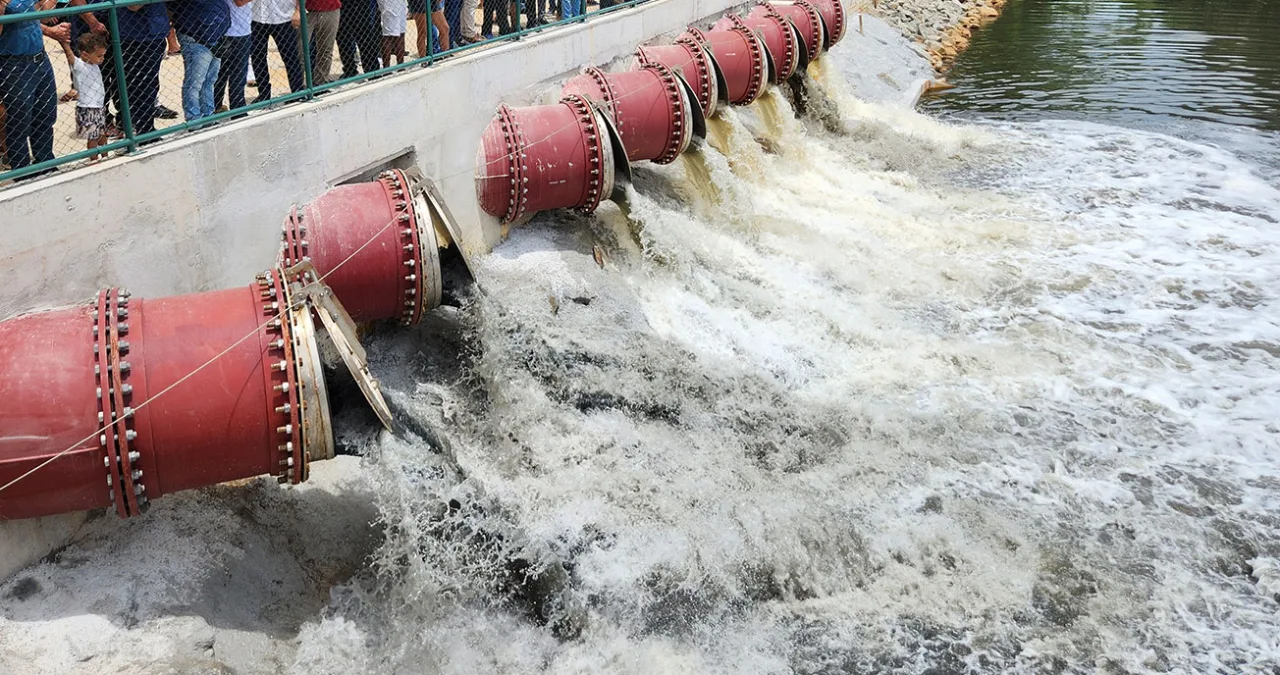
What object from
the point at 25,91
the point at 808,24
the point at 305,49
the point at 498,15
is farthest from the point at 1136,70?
the point at 25,91

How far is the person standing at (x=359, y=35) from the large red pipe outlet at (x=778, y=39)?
754cm

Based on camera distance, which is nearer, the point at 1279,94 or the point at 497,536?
the point at 497,536

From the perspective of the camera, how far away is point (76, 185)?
5367mm

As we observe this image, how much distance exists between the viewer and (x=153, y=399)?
15.4ft

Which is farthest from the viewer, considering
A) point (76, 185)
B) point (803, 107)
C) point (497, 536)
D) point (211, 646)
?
point (803, 107)

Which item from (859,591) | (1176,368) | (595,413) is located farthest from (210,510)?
(1176,368)

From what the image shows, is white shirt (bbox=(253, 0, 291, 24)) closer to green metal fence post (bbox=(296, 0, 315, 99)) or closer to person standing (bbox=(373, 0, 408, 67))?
green metal fence post (bbox=(296, 0, 315, 99))

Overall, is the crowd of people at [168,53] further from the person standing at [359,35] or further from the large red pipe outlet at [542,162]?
the large red pipe outlet at [542,162]

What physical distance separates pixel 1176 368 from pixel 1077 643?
4.65 meters

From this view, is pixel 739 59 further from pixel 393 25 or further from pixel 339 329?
pixel 339 329

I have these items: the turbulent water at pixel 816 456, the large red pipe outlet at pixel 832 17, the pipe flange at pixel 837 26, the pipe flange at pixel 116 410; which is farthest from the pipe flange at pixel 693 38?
the pipe flange at pixel 116 410

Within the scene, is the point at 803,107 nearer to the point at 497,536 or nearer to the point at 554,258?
the point at 554,258

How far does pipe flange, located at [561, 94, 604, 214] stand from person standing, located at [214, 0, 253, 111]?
114 inches

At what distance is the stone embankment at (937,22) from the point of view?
2622 centimetres
